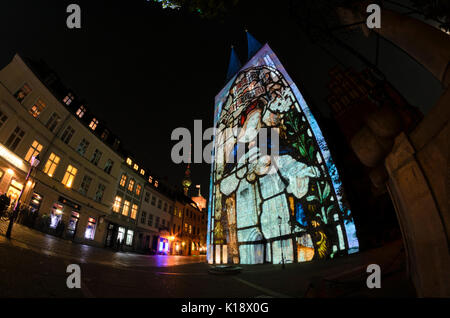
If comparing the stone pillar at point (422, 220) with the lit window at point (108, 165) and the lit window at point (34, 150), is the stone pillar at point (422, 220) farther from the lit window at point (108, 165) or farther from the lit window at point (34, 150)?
the lit window at point (108, 165)

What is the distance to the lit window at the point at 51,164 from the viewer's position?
17.6m

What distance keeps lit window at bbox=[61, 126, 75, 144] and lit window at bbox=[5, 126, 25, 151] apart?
3.69m

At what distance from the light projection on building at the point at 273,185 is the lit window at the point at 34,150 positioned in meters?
16.1

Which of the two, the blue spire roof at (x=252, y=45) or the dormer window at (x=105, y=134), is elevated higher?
the blue spire roof at (x=252, y=45)

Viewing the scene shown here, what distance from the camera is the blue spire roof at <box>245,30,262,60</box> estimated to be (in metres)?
21.5

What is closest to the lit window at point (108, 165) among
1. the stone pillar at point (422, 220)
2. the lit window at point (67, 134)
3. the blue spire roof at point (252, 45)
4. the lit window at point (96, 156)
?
the lit window at point (96, 156)

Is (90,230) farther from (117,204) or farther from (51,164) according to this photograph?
(51,164)

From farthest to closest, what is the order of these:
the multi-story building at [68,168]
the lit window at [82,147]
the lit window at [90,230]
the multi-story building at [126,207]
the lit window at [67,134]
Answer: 1. the multi-story building at [126,207]
2. the lit window at [82,147]
3. the lit window at [90,230]
4. the lit window at [67,134]
5. the multi-story building at [68,168]

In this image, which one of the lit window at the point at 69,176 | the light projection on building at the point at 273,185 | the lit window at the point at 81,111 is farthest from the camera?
the lit window at the point at 81,111

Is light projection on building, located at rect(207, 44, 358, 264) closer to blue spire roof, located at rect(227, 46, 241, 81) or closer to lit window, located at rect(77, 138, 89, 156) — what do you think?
blue spire roof, located at rect(227, 46, 241, 81)

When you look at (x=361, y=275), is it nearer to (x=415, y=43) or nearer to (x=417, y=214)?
(x=417, y=214)

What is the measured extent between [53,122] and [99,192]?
917cm

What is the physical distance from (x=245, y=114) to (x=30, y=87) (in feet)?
63.7
